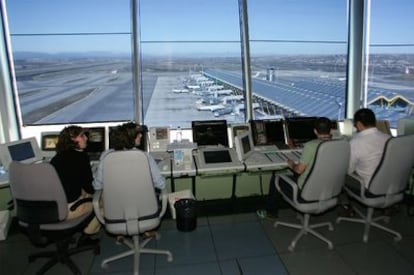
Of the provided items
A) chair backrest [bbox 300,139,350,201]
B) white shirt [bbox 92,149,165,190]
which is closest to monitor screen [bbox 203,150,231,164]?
white shirt [bbox 92,149,165,190]

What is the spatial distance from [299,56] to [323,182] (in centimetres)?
223

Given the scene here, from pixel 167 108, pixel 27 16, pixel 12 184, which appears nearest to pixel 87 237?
pixel 12 184

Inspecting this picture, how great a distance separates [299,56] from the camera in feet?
13.6

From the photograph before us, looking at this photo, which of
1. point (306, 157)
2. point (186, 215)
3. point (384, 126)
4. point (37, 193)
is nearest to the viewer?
point (37, 193)

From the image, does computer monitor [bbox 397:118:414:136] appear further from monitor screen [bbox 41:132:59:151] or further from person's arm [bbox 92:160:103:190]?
monitor screen [bbox 41:132:59:151]

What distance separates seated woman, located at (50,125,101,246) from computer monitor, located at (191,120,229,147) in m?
1.33

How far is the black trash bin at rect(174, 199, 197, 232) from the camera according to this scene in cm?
304

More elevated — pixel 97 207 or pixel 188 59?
pixel 188 59

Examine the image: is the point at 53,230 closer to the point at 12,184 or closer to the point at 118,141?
the point at 12,184

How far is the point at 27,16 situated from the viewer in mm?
3549

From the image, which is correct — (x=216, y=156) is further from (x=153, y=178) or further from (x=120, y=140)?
(x=120, y=140)

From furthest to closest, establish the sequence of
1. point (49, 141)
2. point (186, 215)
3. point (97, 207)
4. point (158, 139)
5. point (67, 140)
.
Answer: point (158, 139) → point (49, 141) → point (186, 215) → point (67, 140) → point (97, 207)

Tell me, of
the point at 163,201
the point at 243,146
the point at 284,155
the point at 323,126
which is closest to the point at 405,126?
the point at 284,155

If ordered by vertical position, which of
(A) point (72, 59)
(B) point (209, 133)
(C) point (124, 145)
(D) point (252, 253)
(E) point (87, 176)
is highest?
(A) point (72, 59)
